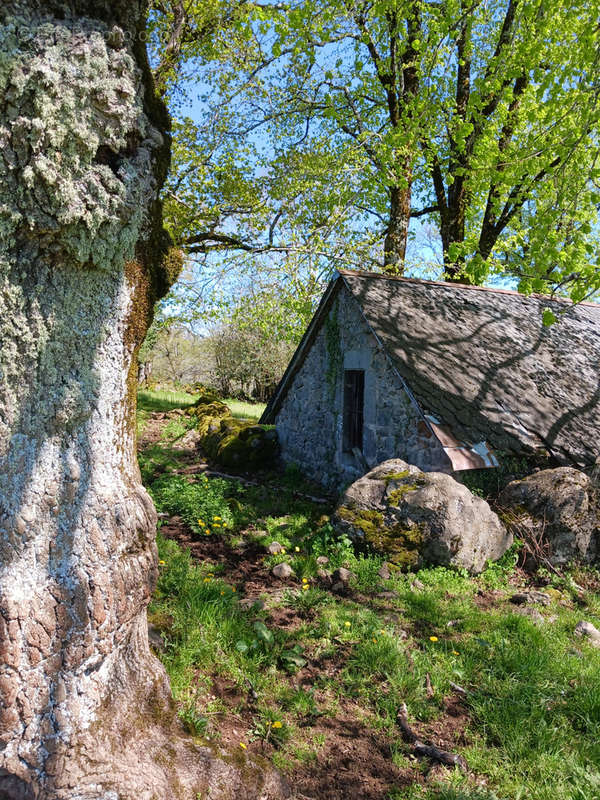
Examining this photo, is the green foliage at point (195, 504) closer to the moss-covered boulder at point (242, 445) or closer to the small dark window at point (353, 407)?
the moss-covered boulder at point (242, 445)

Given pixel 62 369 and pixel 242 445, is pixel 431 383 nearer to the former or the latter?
pixel 242 445

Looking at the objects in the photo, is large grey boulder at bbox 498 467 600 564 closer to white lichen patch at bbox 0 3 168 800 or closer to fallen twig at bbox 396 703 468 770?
fallen twig at bbox 396 703 468 770

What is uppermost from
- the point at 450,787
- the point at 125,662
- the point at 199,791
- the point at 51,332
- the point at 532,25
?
the point at 532,25

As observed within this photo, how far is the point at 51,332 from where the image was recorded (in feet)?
7.88

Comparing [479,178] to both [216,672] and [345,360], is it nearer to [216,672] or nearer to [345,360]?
[345,360]

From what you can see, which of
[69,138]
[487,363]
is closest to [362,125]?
[487,363]

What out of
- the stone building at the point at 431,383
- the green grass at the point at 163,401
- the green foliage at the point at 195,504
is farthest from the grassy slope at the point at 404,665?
the green grass at the point at 163,401

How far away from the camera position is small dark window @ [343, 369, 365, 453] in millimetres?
8945

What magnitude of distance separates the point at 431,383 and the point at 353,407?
183 cm

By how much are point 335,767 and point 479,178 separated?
1142 cm

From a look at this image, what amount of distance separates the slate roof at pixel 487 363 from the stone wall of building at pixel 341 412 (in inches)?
11.6

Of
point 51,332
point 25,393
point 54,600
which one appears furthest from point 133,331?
point 54,600

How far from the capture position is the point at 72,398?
245 cm

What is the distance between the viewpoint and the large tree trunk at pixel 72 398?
2229 mm
